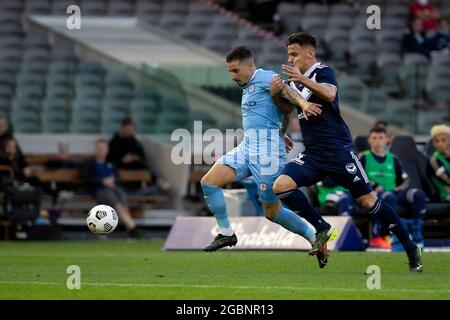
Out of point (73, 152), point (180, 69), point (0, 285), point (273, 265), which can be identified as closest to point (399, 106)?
point (180, 69)

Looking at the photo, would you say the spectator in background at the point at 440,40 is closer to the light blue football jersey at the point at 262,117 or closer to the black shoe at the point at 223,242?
the light blue football jersey at the point at 262,117

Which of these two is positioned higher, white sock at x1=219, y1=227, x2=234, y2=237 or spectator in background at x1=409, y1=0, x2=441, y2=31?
spectator in background at x1=409, y1=0, x2=441, y2=31

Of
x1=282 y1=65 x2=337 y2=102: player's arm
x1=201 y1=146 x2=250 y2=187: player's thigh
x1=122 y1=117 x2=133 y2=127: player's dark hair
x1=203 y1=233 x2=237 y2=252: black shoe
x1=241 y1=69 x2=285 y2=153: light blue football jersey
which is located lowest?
x1=122 y1=117 x2=133 y2=127: player's dark hair

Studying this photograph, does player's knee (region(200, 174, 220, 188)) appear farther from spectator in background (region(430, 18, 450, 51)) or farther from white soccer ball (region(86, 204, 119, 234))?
spectator in background (region(430, 18, 450, 51))

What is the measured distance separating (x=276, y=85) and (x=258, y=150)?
0.84 m

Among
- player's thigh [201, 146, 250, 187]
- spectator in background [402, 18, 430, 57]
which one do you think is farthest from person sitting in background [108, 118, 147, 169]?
player's thigh [201, 146, 250, 187]

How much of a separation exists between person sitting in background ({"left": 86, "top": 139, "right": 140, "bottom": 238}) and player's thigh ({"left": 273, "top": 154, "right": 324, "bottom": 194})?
30.8ft

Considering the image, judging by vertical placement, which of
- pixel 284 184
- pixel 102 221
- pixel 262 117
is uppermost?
pixel 262 117

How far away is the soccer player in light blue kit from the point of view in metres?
12.8

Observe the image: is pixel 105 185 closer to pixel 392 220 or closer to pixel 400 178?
pixel 400 178

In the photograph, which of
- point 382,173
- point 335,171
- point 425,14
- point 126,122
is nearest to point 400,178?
point 382,173

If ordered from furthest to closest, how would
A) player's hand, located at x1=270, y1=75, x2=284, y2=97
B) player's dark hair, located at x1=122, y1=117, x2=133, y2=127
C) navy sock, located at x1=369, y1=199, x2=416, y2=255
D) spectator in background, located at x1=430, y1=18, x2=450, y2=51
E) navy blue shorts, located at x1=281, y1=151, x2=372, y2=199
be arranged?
spectator in background, located at x1=430, y1=18, x2=450, y2=51 < player's dark hair, located at x1=122, y1=117, x2=133, y2=127 < player's hand, located at x1=270, y1=75, x2=284, y2=97 < navy sock, located at x1=369, y1=199, x2=416, y2=255 < navy blue shorts, located at x1=281, y1=151, x2=372, y2=199

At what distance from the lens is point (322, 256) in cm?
1239
